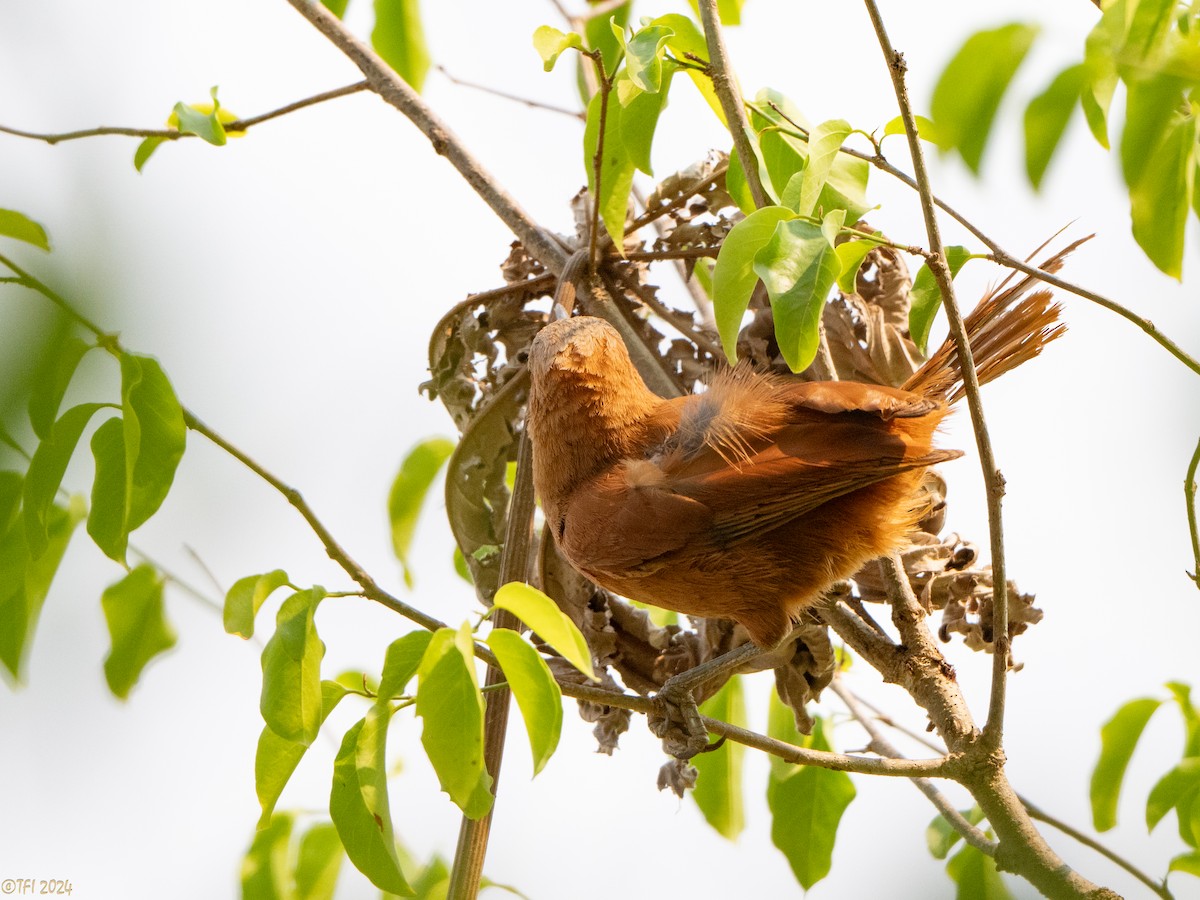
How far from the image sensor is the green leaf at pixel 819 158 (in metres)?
1.06

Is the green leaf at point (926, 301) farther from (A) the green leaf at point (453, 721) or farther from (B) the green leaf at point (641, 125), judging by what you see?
→ (A) the green leaf at point (453, 721)

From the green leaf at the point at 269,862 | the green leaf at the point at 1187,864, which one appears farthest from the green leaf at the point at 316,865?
the green leaf at the point at 1187,864

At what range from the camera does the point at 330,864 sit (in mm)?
1680

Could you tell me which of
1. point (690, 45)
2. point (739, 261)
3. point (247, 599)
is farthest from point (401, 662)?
point (690, 45)

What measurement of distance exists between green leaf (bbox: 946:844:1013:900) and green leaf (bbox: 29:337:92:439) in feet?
5.12

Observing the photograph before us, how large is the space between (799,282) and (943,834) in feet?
4.41

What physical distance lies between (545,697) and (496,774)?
68 cm

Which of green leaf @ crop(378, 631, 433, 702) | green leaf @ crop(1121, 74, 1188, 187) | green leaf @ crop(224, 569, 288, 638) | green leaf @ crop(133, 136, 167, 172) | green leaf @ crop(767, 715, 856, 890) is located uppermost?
green leaf @ crop(133, 136, 167, 172)

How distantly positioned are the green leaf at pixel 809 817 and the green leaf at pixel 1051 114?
1.05 meters

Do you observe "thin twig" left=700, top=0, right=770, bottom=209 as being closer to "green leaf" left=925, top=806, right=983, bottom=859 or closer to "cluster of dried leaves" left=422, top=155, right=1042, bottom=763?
"cluster of dried leaves" left=422, top=155, right=1042, bottom=763

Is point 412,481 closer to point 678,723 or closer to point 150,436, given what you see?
point 678,723

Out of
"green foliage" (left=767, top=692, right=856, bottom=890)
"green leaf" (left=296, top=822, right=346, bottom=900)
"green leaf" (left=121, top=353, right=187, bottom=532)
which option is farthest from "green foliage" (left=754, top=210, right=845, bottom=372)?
"green leaf" (left=296, top=822, right=346, bottom=900)

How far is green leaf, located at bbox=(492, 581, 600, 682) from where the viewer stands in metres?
0.91

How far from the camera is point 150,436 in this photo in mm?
1219
